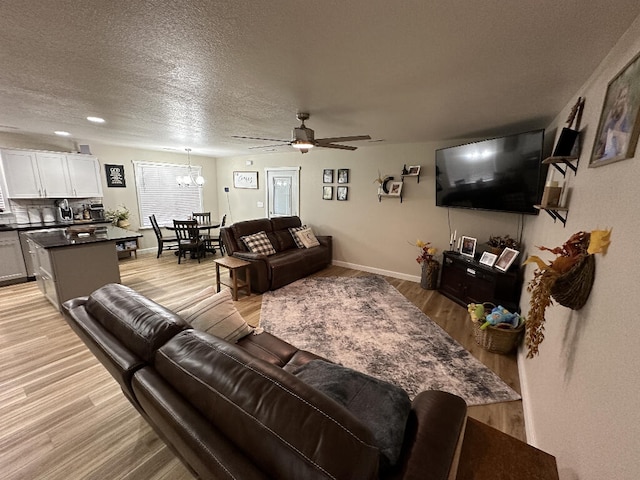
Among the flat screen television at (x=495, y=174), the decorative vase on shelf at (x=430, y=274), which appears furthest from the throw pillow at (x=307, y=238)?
the flat screen television at (x=495, y=174)

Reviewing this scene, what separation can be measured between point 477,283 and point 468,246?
25.7 inches

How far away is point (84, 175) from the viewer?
4852 millimetres

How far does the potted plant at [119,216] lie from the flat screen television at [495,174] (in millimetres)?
6040

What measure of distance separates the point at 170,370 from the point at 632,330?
1.57 m

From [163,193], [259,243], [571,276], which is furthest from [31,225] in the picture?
[571,276]

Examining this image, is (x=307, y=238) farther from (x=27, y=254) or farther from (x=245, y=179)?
(x=27, y=254)

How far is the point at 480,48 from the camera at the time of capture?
1.40m

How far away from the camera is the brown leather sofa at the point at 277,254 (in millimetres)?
4039

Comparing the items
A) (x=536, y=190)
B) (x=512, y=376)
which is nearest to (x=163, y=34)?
(x=536, y=190)

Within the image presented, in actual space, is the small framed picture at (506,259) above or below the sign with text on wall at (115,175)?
below

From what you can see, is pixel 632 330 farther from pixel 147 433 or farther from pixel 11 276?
pixel 11 276

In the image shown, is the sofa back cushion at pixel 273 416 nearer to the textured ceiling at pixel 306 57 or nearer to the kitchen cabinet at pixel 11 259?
the textured ceiling at pixel 306 57

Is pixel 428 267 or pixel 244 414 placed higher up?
pixel 244 414

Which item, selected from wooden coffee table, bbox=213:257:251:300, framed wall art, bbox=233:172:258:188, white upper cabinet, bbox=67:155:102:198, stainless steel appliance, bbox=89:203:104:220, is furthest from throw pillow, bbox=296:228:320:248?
white upper cabinet, bbox=67:155:102:198
